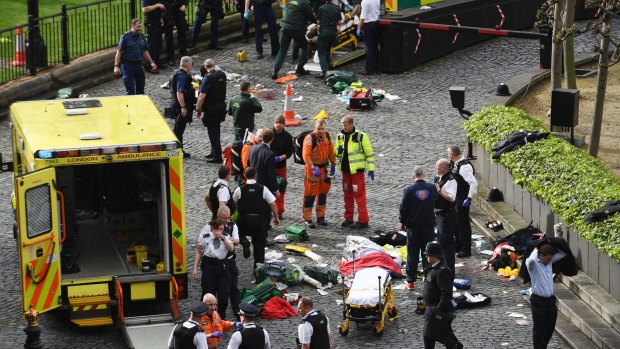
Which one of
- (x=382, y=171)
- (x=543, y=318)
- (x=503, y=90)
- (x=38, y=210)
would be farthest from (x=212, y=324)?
(x=503, y=90)

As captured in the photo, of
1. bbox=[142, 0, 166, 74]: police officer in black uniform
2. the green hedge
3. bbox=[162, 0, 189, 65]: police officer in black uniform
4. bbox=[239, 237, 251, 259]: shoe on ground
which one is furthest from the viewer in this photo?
bbox=[162, 0, 189, 65]: police officer in black uniform

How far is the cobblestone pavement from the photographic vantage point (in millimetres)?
15891

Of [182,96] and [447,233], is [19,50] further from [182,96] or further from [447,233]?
[447,233]

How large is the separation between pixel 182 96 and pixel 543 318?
9.28 meters

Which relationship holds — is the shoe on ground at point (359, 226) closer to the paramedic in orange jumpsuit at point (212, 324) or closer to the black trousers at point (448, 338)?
the paramedic in orange jumpsuit at point (212, 324)

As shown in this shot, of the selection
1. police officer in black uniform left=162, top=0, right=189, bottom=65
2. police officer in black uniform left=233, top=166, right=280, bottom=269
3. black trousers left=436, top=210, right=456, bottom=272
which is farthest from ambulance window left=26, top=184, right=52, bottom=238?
police officer in black uniform left=162, top=0, right=189, bottom=65

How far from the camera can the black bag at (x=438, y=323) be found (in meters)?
14.8

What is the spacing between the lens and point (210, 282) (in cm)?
1605

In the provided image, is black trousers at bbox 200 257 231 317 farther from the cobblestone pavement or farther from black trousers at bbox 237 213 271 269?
black trousers at bbox 237 213 271 269

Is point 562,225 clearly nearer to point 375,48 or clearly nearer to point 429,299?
point 429,299

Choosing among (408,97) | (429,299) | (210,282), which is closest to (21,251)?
(210,282)

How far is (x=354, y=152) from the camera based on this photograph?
19.5m

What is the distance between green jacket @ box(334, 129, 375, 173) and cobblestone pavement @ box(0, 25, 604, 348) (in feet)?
3.03

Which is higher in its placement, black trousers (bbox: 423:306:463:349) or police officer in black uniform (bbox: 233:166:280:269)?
police officer in black uniform (bbox: 233:166:280:269)
